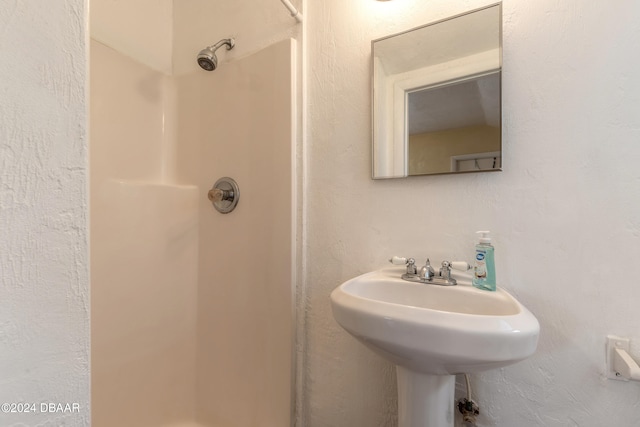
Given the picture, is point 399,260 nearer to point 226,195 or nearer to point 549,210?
point 549,210

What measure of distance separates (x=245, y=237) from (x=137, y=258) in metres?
0.48

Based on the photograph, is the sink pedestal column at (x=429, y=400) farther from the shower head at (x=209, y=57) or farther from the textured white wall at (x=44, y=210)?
the shower head at (x=209, y=57)

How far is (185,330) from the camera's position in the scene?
4.44ft

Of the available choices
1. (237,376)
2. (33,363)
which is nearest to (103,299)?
(237,376)

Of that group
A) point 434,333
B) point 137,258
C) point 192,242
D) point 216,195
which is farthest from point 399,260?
point 137,258

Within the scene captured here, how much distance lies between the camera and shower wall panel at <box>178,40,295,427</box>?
43.3 inches

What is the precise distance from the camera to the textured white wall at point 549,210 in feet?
2.29

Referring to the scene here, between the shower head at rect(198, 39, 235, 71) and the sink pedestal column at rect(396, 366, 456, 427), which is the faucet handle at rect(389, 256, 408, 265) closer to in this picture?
the sink pedestal column at rect(396, 366, 456, 427)

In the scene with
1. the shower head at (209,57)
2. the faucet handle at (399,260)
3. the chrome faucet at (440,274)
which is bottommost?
the chrome faucet at (440,274)

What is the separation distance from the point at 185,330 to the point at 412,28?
4.98ft

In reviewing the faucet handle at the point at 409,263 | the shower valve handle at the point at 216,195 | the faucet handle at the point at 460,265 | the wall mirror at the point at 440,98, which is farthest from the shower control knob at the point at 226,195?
the faucet handle at the point at 460,265

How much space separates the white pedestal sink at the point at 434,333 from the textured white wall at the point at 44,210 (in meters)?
0.49

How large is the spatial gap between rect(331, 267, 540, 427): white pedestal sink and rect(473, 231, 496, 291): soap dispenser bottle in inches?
1.0

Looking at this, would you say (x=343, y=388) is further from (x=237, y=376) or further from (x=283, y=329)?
(x=237, y=376)
